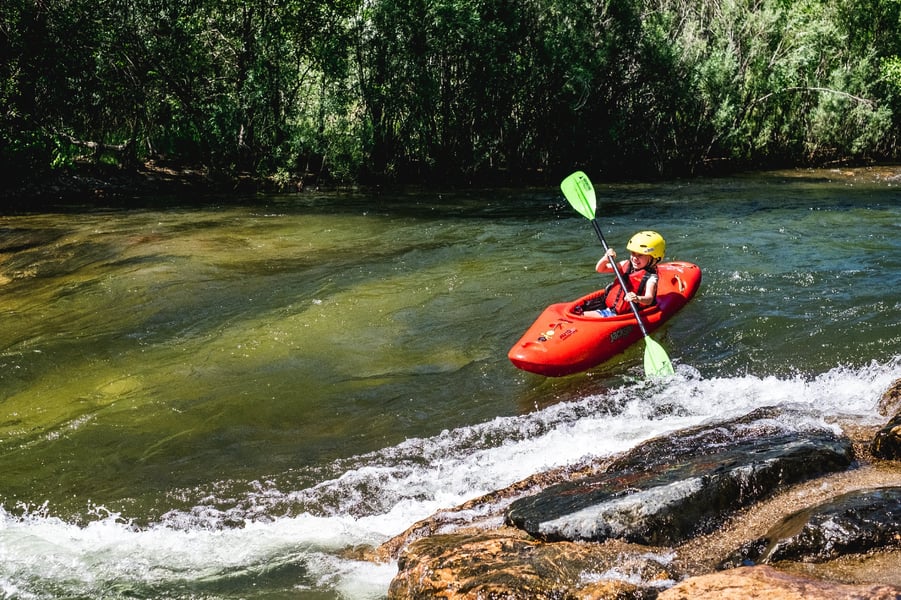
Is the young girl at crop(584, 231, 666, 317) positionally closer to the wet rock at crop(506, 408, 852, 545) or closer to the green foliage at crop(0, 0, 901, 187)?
the wet rock at crop(506, 408, 852, 545)

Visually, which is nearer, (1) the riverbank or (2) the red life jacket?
(2) the red life jacket

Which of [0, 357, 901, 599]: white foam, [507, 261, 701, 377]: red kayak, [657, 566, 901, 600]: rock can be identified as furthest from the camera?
[507, 261, 701, 377]: red kayak

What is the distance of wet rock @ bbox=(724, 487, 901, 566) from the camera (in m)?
2.64

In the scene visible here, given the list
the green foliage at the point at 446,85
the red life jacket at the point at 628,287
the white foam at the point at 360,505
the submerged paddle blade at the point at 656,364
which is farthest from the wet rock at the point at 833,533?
the green foliage at the point at 446,85

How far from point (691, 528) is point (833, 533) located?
0.58 meters

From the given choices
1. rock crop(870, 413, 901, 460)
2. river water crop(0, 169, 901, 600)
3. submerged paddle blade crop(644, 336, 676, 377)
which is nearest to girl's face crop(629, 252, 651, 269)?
river water crop(0, 169, 901, 600)

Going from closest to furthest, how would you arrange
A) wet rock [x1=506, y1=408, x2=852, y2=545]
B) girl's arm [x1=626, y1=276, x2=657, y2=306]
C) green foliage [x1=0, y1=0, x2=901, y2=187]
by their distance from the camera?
wet rock [x1=506, y1=408, x2=852, y2=545] < girl's arm [x1=626, y1=276, x2=657, y2=306] < green foliage [x1=0, y1=0, x2=901, y2=187]

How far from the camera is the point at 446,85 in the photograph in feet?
50.9

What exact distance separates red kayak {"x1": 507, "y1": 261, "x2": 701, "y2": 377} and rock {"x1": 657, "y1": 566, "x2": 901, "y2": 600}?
10.3 ft

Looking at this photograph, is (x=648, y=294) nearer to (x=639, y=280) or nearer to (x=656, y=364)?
(x=639, y=280)

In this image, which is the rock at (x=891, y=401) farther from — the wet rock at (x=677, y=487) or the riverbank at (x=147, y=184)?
the riverbank at (x=147, y=184)

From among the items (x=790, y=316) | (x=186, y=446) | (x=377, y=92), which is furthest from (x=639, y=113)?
(x=186, y=446)

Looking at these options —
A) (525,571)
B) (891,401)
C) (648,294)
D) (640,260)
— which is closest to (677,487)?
(525,571)

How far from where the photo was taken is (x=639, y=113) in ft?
55.2
